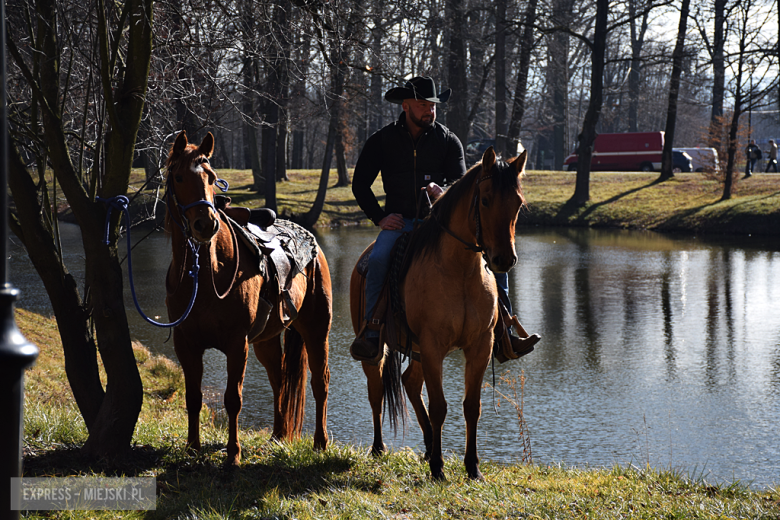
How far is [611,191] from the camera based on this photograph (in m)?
32.9

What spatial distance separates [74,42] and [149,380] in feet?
15.0

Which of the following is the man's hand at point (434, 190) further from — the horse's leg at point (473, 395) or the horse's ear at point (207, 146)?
the horse's ear at point (207, 146)

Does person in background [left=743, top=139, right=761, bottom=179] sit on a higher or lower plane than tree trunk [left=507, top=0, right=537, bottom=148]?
lower

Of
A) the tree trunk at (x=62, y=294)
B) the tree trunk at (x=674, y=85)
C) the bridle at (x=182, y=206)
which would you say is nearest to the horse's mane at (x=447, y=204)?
the bridle at (x=182, y=206)

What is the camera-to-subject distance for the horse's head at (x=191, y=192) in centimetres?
432

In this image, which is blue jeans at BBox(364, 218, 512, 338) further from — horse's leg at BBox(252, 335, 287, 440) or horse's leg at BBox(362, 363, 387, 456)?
horse's leg at BBox(252, 335, 287, 440)

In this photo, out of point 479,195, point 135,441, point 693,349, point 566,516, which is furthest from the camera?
point 693,349

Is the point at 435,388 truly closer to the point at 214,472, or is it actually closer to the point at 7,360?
the point at 214,472

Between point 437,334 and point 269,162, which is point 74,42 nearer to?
point 437,334

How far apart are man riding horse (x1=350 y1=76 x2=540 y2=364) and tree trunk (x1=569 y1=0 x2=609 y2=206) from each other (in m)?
25.9

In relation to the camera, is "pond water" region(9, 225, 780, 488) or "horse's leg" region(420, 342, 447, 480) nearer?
"horse's leg" region(420, 342, 447, 480)

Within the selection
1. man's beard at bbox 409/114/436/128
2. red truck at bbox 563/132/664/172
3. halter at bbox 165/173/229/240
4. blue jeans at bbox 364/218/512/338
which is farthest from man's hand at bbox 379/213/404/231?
red truck at bbox 563/132/664/172

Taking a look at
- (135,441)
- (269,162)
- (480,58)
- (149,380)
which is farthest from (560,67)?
(135,441)

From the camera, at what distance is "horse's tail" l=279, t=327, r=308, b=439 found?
20.4 feet
